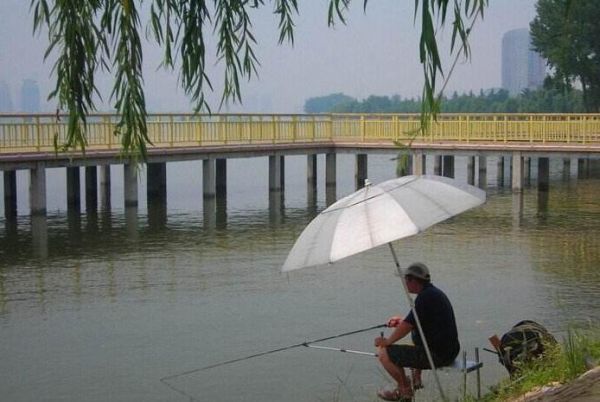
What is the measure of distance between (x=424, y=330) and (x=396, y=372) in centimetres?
43

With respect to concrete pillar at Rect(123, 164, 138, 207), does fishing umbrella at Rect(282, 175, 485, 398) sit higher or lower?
higher

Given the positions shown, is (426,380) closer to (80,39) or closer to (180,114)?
(80,39)

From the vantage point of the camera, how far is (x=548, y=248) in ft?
57.7

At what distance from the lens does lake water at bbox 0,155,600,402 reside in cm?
920

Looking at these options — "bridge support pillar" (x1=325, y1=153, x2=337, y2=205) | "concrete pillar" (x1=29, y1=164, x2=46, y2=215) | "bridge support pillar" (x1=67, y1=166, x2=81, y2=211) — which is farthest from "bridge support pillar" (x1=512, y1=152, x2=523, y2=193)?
"concrete pillar" (x1=29, y1=164, x2=46, y2=215)

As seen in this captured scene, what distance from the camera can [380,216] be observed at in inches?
238

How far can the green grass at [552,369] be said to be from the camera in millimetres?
5973

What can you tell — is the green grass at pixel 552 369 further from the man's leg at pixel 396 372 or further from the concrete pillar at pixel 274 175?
the concrete pillar at pixel 274 175

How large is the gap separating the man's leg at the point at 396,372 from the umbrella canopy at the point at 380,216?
3.49 feet

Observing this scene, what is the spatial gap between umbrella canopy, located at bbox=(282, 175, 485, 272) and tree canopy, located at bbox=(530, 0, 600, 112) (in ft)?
118

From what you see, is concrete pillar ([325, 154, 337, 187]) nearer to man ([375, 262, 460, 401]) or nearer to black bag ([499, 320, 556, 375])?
black bag ([499, 320, 556, 375])

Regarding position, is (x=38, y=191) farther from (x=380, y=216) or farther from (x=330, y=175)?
(x=380, y=216)

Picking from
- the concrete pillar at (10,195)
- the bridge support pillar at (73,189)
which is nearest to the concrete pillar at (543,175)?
the bridge support pillar at (73,189)

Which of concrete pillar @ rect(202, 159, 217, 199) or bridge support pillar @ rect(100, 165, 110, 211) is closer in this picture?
concrete pillar @ rect(202, 159, 217, 199)
